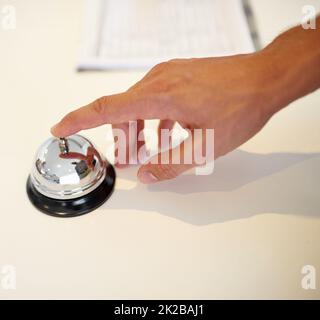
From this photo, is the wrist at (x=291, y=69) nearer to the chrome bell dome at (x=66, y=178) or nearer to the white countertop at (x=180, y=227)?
the white countertop at (x=180, y=227)

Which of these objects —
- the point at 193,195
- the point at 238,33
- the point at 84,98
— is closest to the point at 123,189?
the point at 193,195

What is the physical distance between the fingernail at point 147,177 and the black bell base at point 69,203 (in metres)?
0.05

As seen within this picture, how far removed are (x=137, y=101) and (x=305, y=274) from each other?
26 centimetres

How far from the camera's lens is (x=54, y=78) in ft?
2.31

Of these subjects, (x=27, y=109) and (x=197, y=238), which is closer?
(x=197, y=238)

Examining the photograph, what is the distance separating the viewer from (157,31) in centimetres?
79

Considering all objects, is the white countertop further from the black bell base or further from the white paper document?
the white paper document

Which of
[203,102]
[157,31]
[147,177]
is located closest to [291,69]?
[203,102]

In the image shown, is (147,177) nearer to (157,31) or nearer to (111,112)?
(111,112)
